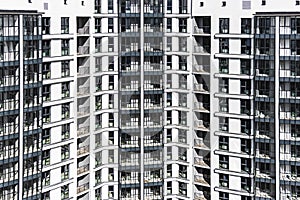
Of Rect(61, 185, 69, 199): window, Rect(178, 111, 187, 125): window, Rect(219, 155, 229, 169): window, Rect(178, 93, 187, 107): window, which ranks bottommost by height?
Rect(61, 185, 69, 199): window

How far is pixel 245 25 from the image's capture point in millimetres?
9742

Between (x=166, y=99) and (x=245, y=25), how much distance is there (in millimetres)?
2182

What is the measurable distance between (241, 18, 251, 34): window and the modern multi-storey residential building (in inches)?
0.8

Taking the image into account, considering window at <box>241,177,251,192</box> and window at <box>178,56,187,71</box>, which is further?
window at <box>178,56,187,71</box>

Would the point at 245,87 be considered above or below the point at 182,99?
above

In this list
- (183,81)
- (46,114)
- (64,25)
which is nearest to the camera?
(46,114)

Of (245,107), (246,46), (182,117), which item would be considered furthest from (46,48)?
(245,107)

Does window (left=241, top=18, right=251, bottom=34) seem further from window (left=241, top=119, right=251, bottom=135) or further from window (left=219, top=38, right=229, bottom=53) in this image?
window (left=241, top=119, right=251, bottom=135)

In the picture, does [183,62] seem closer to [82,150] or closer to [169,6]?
[169,6]

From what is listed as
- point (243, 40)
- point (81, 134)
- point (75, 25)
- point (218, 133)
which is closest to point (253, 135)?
point (218, 133)

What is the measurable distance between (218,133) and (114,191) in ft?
7.86

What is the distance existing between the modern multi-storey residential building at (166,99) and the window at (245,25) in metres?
0.02

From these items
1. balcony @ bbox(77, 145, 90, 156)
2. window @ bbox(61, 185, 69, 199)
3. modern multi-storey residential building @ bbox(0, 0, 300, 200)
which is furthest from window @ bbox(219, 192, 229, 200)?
window @ bbox(61, 185, 69, 199)

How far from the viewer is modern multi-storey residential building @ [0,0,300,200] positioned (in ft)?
30.7
